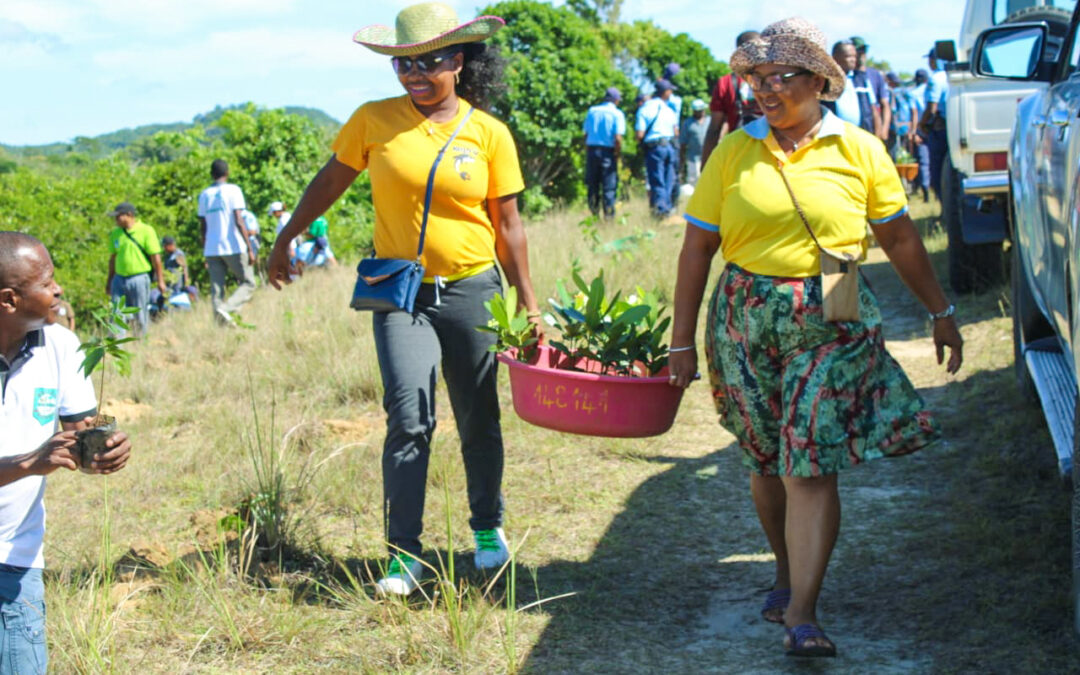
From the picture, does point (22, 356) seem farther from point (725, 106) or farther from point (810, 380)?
point (725, 106)

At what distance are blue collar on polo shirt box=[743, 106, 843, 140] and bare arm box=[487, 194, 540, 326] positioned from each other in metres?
0.99

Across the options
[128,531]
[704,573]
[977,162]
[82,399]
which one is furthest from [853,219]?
[977,162]

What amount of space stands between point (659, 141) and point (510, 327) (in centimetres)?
1014

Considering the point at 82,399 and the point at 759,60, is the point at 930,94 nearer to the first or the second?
the point at 759,60

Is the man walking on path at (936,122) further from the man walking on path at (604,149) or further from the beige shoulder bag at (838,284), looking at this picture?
the beige shoulder bag at (838,284)

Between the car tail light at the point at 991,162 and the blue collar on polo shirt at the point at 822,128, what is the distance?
182 inches

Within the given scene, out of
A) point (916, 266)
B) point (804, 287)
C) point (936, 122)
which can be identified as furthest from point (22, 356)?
point (936, 122)

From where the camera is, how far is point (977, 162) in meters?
7.75

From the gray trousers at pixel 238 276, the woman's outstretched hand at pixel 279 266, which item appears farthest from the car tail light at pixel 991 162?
the gray trousers at pixel 238 276

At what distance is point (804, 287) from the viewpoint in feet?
11.4

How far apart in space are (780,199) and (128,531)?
334 centimetres

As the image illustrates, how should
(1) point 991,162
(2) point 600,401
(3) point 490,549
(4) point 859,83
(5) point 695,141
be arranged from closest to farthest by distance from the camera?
(2) point 600,401 < (3) point 490,549 < (1) point 991,162 < (4) point 859,83 < (5) point 695,141

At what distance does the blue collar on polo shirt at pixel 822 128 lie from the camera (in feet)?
11.5

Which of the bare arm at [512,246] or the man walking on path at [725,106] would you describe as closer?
the bare arm at [512,246]
